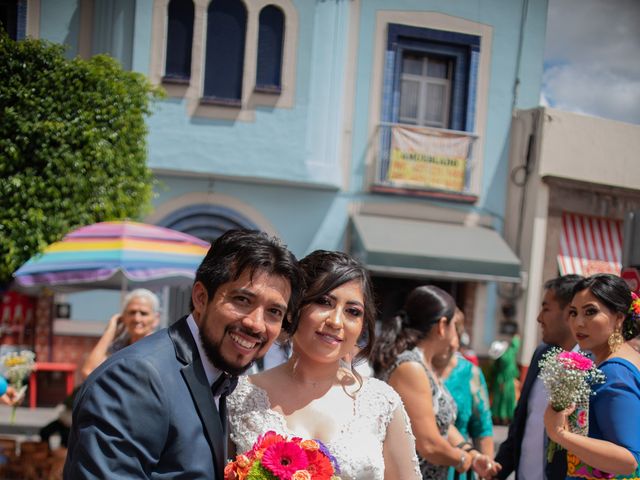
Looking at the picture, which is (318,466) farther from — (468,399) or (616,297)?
(468,399)

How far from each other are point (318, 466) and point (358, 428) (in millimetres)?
413

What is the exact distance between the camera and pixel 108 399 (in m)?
1.56

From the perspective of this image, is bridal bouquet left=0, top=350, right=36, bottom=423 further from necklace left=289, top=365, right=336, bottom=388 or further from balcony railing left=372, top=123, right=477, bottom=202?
balcony railing left=372, top=123, right=477, bottom=202

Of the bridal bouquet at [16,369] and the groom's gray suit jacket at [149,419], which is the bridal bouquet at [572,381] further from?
the bridal bouquet at [16,369]

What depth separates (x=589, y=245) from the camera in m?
9.57

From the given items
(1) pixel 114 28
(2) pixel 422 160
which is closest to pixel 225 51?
(1) pixel 114 28

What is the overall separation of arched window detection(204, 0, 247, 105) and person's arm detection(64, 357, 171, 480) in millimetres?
7367

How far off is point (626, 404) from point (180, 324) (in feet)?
5.85

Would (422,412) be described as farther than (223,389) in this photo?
Yes

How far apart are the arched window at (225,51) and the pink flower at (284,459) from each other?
7.36 meters

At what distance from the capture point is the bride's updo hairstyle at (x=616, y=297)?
2.86 meters

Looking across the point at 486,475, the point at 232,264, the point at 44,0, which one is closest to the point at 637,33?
the point at 486,475

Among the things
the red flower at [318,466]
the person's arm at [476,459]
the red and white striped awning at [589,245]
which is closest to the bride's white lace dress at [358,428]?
the red flower at [318,466]

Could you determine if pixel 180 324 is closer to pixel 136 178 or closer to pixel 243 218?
pixel 136 178
